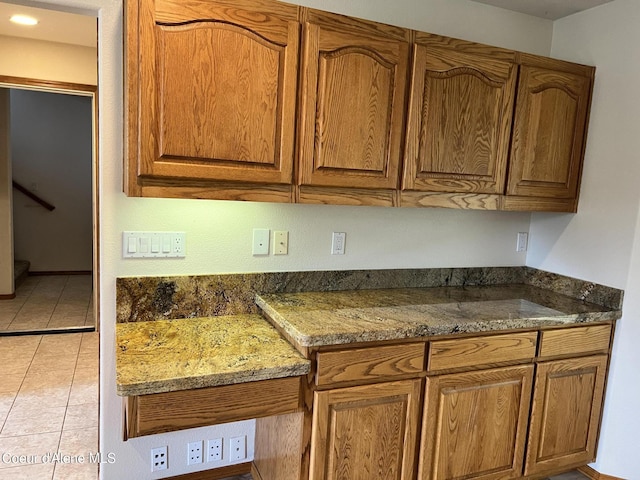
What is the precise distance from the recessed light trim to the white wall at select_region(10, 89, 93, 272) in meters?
2.91

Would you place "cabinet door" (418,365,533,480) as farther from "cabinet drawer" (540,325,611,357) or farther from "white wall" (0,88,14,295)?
"white wall" (0,88,14,295)

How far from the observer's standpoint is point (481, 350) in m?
1.91

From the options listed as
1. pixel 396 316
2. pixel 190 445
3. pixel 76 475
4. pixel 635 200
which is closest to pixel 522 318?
pixel 396 316

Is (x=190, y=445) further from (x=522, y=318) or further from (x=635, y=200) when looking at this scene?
(x=635, y=200)

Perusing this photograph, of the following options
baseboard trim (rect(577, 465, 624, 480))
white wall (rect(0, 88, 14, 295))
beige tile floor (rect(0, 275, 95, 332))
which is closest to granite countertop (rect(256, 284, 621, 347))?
baseboard trim (rect(577, 465, 624, 480))

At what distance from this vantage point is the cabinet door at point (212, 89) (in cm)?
151

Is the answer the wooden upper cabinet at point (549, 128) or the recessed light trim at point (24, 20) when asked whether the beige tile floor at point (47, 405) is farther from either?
the wooden upper cabinet at point (549, 128)

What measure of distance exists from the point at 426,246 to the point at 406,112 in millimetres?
819

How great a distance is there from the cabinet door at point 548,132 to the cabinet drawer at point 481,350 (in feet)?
2.27

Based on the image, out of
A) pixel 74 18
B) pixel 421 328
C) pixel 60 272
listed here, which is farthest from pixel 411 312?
pixel 60 272

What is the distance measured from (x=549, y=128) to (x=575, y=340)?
101cm

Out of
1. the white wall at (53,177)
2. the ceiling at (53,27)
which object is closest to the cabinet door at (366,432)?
the ceiling at (53,27)

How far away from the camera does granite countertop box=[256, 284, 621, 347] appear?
1.70 m

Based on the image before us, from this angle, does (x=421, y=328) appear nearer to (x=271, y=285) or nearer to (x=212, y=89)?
(x=271, y=285)
